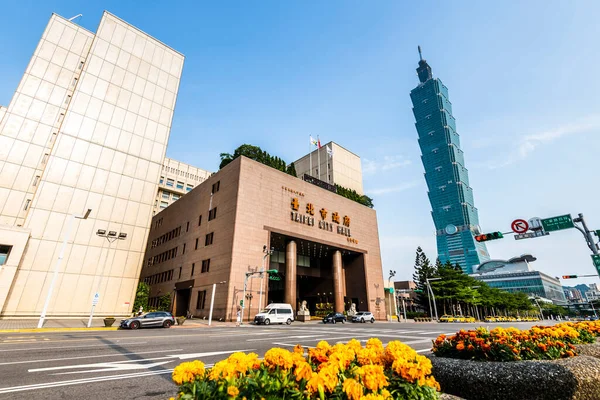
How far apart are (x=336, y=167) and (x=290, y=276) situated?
3880cm

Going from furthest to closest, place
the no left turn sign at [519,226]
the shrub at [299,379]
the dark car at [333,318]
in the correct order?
the dark car at [333,318], the no left turn sign at [519,226], the shrub at [299,379]

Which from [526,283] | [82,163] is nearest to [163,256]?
[82,163]

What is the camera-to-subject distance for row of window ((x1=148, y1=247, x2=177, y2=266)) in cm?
5272

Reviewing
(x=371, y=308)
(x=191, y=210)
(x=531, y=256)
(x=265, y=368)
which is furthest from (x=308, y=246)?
(x=531, y=256)

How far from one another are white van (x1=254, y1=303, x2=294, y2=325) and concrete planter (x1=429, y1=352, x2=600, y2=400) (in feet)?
96.2

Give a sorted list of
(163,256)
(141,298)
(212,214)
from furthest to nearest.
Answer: (163,256) < (212,214) < (141,298)

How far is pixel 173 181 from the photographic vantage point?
83.5 m

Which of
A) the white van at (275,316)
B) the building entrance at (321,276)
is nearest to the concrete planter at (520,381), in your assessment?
the white van at (275,316)

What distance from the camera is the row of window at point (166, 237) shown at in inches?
2117

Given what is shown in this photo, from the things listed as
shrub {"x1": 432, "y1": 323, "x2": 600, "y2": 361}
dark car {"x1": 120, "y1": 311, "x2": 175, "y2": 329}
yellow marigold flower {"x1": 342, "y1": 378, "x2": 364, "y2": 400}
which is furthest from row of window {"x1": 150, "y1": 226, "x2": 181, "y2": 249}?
yellow marigold flower {"x1": 342, "y1": 378, "x2": 364, "y2": 400}

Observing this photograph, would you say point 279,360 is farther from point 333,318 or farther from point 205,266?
point 205,266

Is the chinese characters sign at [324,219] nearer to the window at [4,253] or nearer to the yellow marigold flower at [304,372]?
the window at [4,253]

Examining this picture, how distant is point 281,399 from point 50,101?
181ft

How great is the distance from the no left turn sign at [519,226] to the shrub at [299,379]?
18.4m
